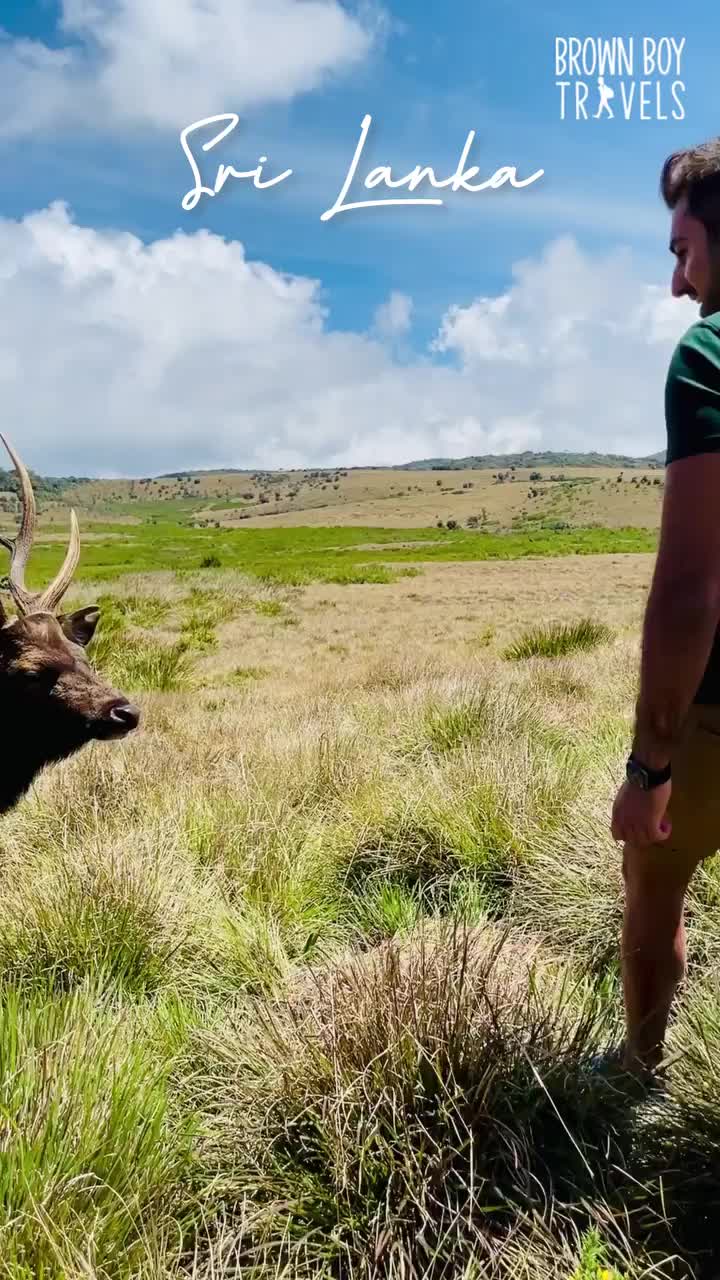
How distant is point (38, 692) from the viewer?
417 cm

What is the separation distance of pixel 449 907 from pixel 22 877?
210 centimetres

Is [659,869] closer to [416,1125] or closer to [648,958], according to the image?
[648,958]

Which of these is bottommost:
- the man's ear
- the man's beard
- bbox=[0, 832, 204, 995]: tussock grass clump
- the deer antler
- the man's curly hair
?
bbox=[0, 832, 204, 995]: tussock grass clump

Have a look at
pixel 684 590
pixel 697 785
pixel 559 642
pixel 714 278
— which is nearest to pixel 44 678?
pixel 697 785

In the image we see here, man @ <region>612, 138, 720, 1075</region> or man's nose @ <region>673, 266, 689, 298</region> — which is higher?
man's nose @ <region>673, 266, 689, 298</region>

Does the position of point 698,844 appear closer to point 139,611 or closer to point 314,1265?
point 314,1265

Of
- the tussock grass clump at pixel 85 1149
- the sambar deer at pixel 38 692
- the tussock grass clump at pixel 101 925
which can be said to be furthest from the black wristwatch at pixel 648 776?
the sambar deer at pixel 38 692

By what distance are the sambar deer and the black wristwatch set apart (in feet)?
9.74

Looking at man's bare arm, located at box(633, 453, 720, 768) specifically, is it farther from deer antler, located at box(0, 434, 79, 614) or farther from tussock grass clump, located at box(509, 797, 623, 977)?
deer antler, located at box(0, 434, 79, 614)

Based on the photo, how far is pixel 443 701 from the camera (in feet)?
25.2

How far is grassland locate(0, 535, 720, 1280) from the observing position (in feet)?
6.50

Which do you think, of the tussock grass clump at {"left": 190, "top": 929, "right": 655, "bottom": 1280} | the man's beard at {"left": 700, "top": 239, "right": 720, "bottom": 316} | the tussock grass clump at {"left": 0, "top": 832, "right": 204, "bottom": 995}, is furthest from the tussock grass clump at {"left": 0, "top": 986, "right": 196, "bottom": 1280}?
the man's beard at {"left": 700, "top": 239, "right": 720, "bottom": 316}

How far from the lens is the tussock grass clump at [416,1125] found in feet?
6.51

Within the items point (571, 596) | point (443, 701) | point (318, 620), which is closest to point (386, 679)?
point (443, 701)
